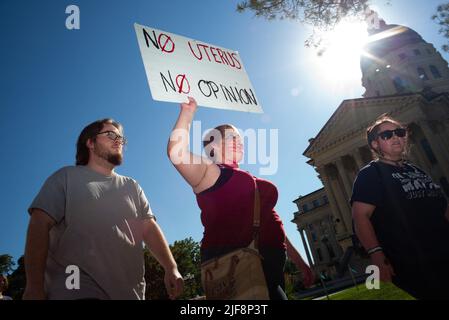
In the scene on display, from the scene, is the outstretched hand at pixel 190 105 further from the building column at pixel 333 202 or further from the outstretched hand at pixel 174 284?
the building column at pixel 333 202

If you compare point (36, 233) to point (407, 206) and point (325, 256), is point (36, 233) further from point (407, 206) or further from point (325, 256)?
point (325, 256)

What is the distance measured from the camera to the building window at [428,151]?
3850cm

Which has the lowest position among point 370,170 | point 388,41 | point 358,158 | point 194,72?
point 370,170

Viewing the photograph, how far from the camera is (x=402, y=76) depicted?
160 feet

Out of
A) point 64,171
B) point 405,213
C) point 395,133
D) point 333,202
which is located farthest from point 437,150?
point 64,171

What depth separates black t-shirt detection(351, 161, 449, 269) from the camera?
2469 mm

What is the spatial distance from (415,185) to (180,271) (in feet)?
125

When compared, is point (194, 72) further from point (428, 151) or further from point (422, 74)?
point (422, 74)

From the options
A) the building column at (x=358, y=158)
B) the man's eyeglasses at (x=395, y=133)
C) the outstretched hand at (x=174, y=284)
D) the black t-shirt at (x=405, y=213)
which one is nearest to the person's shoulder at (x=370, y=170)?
the black t-shirt at (x=405, y=213)

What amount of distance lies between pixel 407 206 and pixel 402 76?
181ft

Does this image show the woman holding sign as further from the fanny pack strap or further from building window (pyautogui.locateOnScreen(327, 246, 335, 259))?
building window (pyautogui.locateOnScreen(327, 246, 335, 259))

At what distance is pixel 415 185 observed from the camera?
2818mm

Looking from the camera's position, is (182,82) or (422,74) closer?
(182,82)
